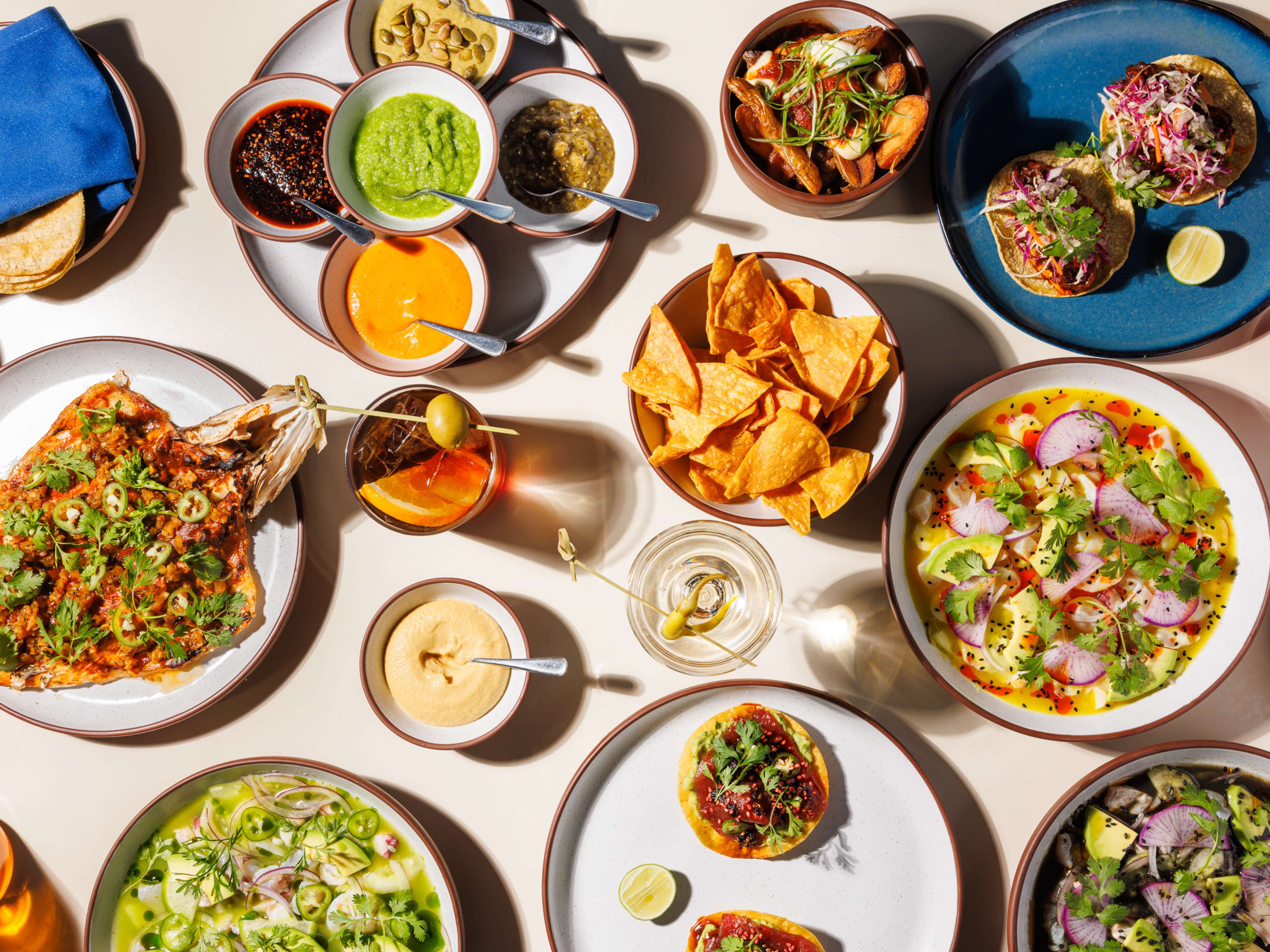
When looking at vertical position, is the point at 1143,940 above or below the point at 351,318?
below

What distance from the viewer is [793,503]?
2076 millimetres

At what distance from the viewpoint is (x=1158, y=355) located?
7.38 feet

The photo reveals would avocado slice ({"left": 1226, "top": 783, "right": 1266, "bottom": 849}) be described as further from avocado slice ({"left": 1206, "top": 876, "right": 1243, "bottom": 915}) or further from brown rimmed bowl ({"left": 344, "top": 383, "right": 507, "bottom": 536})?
brown rimmed bowl ({"left": 344, "top": 383, "right": 507, "bottom": 536})

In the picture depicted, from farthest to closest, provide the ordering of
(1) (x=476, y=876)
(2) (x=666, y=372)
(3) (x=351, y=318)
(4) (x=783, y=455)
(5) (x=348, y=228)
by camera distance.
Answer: (1) (x=476, y=876) → (3) (x=351, y=318) → (5) (x=348, y=228) → (2) (x=666, y=372) → (4) (x=783, y=455)

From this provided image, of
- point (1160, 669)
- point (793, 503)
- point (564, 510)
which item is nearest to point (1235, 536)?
point (1160, 669)

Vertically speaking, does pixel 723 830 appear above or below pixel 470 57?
below

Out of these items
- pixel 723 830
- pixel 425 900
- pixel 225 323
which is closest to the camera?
pixel 723 830

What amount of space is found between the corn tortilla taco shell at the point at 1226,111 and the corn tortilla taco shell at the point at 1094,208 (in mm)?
97

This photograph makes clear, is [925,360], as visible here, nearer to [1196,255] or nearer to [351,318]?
[1196,255]

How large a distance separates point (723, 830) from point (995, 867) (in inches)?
33.5

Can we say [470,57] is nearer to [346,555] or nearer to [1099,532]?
[346,555]

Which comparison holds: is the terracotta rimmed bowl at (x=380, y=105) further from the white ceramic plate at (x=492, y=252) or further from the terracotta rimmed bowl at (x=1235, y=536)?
the terracotta rimmed bowl at (x=1235, y=536)

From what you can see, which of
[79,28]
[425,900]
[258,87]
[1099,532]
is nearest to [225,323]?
[258,87]

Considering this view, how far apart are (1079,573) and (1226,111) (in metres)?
1.35
